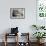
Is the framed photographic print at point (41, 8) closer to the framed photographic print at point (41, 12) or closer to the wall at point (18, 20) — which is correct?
the framed photographic print at point (41, 12)

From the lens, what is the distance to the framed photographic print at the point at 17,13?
7438 millimetres

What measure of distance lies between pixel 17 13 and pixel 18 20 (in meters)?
0.34

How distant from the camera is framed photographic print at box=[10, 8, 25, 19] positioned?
293 inches

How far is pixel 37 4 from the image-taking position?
24.4 feet

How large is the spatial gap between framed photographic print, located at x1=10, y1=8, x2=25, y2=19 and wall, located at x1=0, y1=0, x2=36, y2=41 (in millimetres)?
145

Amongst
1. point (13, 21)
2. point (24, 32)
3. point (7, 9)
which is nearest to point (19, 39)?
point (24, 32)

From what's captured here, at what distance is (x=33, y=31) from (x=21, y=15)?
977mm

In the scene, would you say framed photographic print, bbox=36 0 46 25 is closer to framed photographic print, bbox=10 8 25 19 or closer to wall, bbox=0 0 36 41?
wall, bbox=0 0 36 41

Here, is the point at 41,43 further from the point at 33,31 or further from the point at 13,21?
the point at 13,21

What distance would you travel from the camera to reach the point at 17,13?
7.46 m

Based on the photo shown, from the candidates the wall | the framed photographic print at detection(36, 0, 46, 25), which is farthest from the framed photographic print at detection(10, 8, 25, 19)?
the framed photographic print at detection(36, 0, 46, 25)

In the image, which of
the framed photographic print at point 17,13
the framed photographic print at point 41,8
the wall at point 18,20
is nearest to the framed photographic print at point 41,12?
the framed photographic print at point 41,8

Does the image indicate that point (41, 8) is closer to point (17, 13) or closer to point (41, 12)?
point (41, 12)

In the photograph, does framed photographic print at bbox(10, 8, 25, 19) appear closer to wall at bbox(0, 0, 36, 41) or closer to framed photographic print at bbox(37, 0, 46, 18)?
wall at bbox(0, 0, 36, 41)
